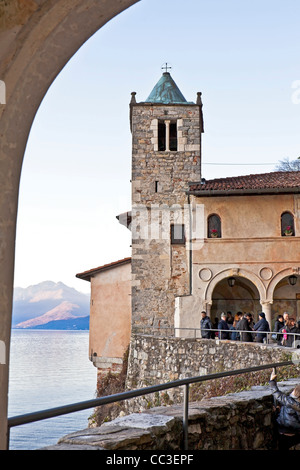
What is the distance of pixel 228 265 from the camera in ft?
73.5

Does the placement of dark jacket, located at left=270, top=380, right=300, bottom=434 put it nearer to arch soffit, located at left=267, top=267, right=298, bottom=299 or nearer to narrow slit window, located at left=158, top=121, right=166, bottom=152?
arch soffit, located at left=267, top=267, right=298, bottom=299

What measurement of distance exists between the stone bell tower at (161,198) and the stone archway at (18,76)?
20.2m

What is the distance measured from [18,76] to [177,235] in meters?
20.7

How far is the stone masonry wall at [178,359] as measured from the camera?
15.4m

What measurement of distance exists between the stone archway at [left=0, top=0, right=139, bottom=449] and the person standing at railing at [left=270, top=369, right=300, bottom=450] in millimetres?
3281

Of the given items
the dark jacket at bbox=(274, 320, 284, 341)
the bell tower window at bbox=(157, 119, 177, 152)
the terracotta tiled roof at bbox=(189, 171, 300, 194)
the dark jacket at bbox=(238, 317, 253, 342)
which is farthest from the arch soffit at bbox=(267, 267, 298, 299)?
the bell tower window at bbox=(157, 119, 177, 152)

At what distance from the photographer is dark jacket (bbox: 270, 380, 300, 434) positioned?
5.20m

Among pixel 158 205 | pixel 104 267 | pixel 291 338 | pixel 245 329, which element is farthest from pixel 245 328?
pixel 104 267

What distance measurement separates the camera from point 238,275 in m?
22.3

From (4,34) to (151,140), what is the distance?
2168 cm

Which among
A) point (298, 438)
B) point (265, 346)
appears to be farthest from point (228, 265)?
point (298, 438)

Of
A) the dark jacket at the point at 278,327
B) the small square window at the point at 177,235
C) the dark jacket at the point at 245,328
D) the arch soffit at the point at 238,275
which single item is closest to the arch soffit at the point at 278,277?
the arch soffit at the point at 238,275

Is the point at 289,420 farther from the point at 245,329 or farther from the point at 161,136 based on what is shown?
the point at 161,136

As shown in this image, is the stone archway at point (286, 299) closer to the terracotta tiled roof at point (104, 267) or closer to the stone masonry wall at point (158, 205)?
the stone masonry wall at point (158, 205)
